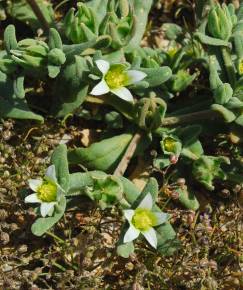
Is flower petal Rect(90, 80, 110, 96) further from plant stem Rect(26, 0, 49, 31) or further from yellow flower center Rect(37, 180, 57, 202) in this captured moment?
plant stem Rect(26, 0, 49, 31)

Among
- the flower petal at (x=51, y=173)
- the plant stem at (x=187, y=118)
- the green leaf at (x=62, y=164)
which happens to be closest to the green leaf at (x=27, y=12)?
the plant stem at (x=187, y=118)

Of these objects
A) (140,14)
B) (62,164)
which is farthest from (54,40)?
(140,14)

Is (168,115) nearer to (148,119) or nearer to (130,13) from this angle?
(148,119)

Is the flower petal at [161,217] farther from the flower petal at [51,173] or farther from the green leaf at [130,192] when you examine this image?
the flower petal at [51,173]

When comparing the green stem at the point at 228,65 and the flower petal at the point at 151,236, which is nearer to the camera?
the flower petal at the point at 151,236

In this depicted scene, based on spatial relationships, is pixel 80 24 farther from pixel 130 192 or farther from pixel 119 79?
pixel 130 192

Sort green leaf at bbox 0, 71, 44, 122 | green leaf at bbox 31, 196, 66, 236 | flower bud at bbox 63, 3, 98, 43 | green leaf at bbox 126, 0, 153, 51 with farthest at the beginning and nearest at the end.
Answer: green leaf at bbox 126, 0, 153, 51 < green leaf at bbox 0, 71, 44, 122 < flower bud at bbox 63, 3, 98, 43 < green leaf at bbox 31, 196, 66, 236

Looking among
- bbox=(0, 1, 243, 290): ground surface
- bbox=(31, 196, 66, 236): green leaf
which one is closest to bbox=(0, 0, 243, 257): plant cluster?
bbox=(31, 196, 66, 236): green leaf
